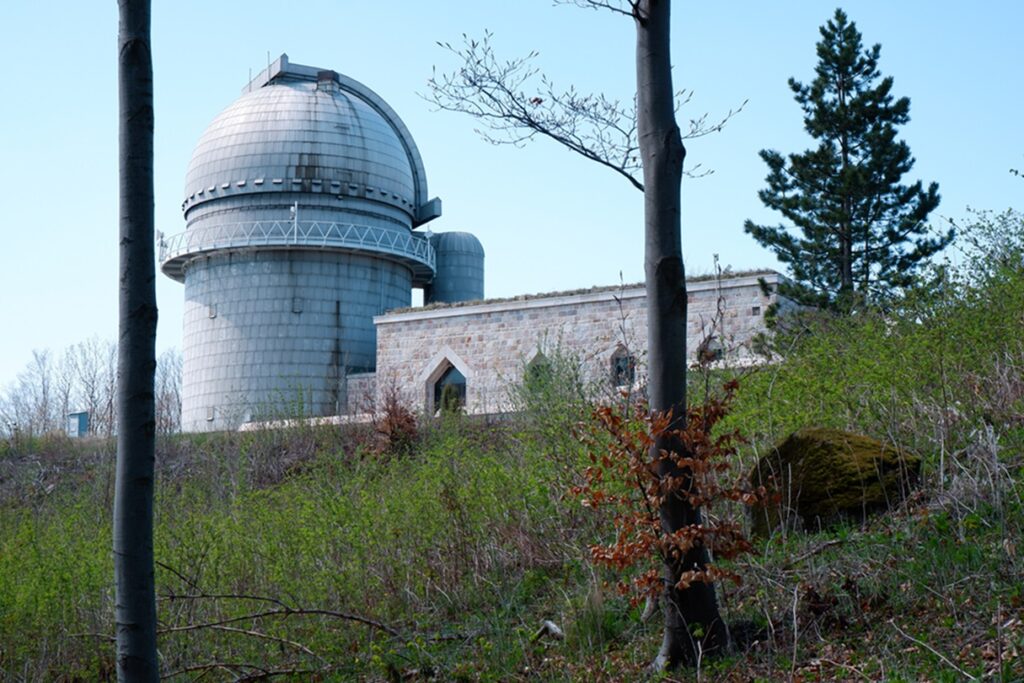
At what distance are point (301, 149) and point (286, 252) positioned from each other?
111 inches

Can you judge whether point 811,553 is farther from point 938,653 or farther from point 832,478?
point 938,653

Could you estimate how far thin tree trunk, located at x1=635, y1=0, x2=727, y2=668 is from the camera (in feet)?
17.4

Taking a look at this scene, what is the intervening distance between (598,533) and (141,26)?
461 cm

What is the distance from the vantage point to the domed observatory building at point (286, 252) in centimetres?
2920

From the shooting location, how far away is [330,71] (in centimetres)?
3192

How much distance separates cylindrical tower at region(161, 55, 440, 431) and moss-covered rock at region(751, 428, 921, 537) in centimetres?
2234

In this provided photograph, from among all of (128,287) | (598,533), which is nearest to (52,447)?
(598,533)

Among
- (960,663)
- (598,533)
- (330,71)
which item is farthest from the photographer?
(330,71)

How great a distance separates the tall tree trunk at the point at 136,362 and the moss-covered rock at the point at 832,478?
12.3ft

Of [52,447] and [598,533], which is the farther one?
[52,447]

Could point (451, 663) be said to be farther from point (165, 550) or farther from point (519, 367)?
point (519, 367)

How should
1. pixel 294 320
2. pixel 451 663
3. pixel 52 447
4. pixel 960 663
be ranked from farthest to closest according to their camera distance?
pixel 294 320
pixel 52 447
pixel 451 663
pixel 960 663

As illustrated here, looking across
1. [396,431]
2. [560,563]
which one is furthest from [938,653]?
[396,431]

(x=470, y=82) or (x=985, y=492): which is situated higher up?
(x=470, y=82)
